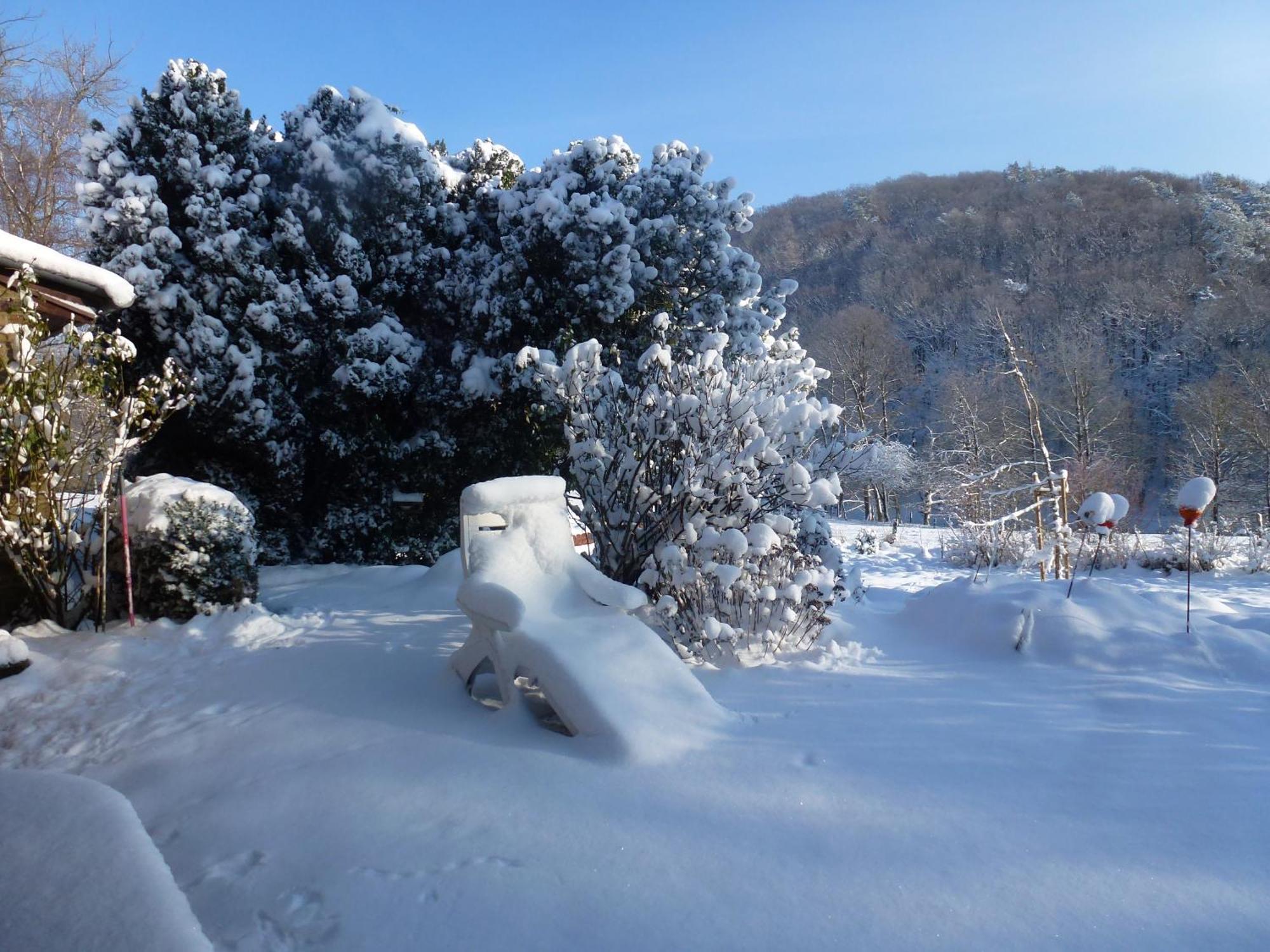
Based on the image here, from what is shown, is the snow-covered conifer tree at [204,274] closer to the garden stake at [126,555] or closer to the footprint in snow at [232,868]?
the garden stake at [126,555]

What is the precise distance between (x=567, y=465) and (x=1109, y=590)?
4815mm

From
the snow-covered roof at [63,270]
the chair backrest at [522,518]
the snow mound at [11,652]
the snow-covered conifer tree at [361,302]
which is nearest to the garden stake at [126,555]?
the snow mound at [11,652]

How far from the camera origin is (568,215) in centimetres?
807

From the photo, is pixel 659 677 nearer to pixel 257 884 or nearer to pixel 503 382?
pixel 257 884

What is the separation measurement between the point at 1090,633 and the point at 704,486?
2426 millimetres

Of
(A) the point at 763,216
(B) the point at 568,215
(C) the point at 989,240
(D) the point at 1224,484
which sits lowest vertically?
(D) the point at 1224,484

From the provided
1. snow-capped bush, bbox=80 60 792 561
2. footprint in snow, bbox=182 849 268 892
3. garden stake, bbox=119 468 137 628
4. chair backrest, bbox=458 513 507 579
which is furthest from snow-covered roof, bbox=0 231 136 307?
footprint in snow, bbox=182 849 268 892

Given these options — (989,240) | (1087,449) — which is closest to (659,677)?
(1087,449)

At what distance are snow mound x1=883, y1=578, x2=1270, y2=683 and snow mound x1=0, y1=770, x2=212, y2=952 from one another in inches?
171

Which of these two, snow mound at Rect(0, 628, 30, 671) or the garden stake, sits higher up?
the garden stake

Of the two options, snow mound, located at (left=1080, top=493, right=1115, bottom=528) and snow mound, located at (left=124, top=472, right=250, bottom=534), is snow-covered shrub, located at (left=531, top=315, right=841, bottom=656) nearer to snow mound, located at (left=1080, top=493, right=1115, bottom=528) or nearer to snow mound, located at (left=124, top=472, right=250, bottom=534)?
snow mound, located at (left=1080, top=493, right=1115, bottom=528)

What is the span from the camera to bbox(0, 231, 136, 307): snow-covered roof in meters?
4.61

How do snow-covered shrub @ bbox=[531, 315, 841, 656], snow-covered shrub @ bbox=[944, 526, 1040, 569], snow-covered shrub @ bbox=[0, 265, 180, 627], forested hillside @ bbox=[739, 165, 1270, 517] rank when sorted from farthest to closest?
forested hillside @ bbox=[739, 165, 1270, 517], snow-covered shrub @ bbox=[944, 526, 1040, 569], snow-covered shrub @ bbox=[0, 265, 180, 627], snow-covered shrub @ bbox=[531, 315, 841, 656]

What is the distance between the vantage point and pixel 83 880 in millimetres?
1680
